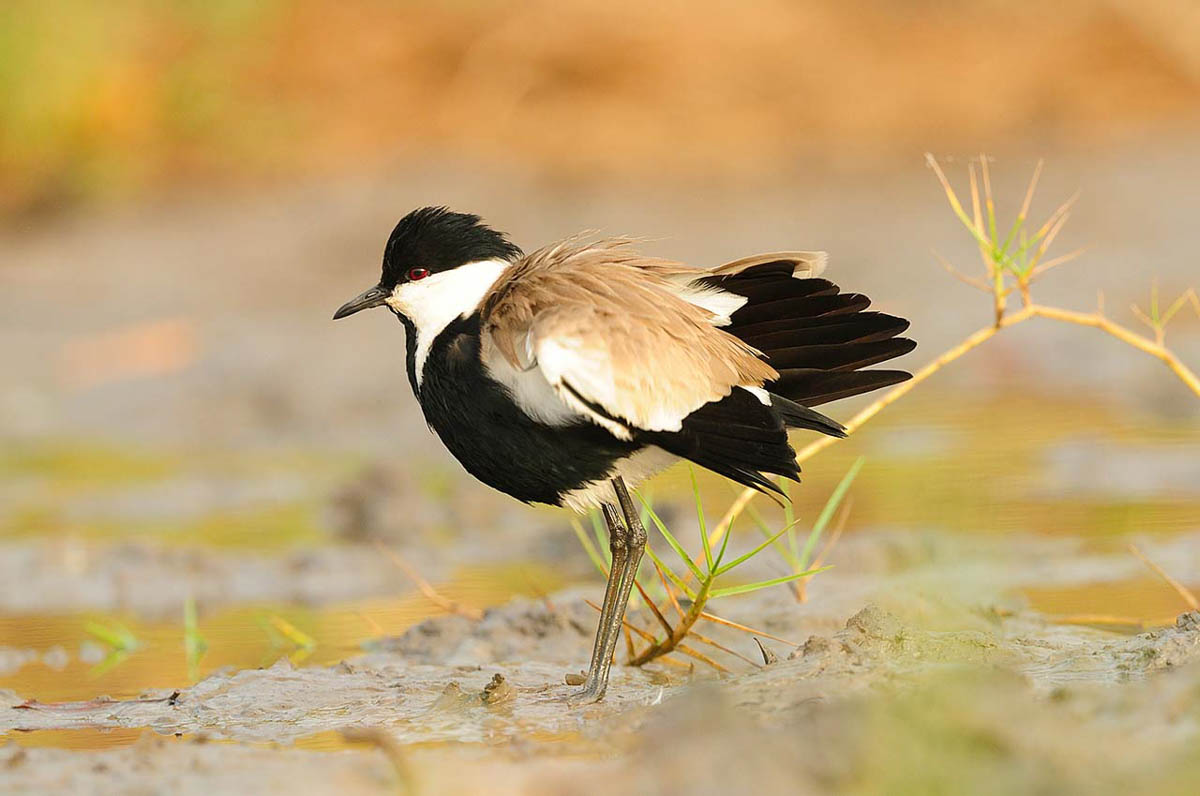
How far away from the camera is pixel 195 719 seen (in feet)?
13.8

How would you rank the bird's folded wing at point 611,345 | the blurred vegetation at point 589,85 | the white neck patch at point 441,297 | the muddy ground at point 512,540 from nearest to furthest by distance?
the muddy ground at point 512,540 < the bird's folded wing at point 611,345 < the white neck patch at point 441,297 < the blurred vegetation at point 589,85

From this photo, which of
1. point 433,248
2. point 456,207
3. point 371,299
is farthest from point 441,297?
point 456,207

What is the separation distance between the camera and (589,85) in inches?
534

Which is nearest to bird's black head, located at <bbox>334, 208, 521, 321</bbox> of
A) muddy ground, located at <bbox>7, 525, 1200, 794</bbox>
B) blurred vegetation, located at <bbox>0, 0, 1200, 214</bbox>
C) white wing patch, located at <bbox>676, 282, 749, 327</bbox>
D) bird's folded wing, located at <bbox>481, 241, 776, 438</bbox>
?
bird's folded wing, located at <bbox>481, 241, 776, 438</bbox>

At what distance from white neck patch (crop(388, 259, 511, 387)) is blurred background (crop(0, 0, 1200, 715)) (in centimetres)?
178

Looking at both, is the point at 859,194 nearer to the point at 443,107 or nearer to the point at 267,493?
the point at 443,107

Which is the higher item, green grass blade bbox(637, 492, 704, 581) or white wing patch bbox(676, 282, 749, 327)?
white wing patch bbox(676, 282, 749, 327)

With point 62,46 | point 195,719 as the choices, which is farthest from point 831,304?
point 62,46

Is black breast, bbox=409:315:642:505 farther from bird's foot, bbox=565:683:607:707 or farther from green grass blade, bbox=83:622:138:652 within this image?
green grass blade, bbox=83:622:138:652

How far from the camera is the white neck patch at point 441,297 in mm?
4289

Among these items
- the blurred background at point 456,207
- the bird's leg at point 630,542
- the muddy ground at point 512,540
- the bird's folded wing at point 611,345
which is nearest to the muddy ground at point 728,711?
the muddy ground at point 512,540

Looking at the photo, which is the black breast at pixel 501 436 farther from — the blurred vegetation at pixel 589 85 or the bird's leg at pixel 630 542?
the blurred vegetation at pixel 589 85

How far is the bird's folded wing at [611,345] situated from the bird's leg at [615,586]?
1.25ft

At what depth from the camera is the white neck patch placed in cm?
429
